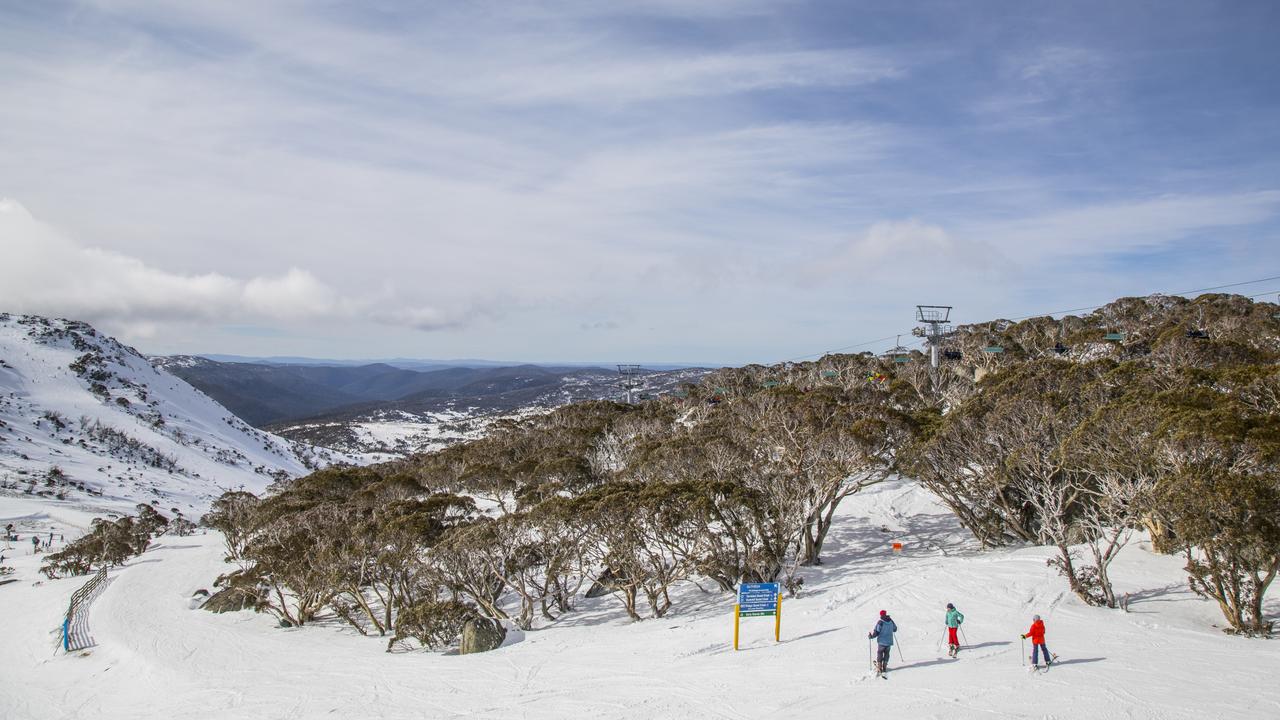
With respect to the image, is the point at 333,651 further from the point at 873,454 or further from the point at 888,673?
the point at 873,454

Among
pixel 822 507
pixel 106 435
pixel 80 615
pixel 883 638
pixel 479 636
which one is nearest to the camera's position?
pixel 883 638

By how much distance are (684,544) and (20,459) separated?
79.5 metres

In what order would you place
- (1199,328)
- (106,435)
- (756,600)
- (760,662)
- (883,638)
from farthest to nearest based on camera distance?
(106,435) < (1199,328) < (756,600) < (760,662) < (883,638)

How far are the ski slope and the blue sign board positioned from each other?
1070 mm

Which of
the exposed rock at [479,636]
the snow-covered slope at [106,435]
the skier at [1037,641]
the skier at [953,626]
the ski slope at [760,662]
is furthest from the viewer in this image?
the snow-covered slope at [106,435]

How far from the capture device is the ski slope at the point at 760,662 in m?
10.8

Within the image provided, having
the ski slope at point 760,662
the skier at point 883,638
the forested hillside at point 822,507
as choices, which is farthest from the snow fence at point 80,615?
the skier at point 883,638

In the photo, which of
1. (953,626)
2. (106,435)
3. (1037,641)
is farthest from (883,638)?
(106,435)

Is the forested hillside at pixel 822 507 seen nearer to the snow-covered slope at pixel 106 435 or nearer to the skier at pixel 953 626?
the skier at pixel 953 626

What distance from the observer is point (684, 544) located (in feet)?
74.8

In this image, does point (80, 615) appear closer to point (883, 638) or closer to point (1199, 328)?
point (883, 638)

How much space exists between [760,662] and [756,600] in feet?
4.29

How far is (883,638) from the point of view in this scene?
39.5ft

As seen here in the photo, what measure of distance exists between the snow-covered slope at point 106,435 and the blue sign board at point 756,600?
64.8 meters
